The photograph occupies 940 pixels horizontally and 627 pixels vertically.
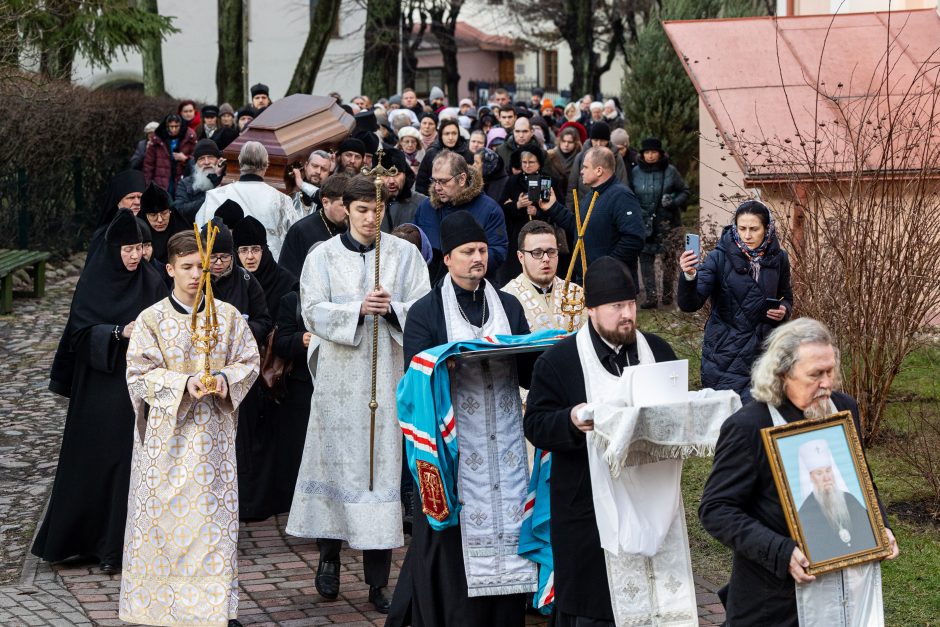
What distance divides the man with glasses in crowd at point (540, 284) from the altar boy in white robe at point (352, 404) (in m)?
0.63

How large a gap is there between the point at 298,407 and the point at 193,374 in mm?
2246

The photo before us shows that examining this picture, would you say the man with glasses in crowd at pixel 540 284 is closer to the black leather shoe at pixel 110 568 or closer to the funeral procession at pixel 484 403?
the funeral procession at pixel 484 403

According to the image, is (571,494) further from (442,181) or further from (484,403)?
(442,181)

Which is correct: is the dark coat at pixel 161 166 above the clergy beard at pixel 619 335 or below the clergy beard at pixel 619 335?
above

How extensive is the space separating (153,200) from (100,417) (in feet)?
5.95

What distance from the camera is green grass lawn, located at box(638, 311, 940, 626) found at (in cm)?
697

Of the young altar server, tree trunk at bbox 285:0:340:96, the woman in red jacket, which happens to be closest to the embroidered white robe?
the young altar server

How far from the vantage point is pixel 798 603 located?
14.4 ft

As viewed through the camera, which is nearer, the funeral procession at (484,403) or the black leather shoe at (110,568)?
the funeral procession at (484,403)

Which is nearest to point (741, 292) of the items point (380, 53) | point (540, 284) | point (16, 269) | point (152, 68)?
point (540, 284)

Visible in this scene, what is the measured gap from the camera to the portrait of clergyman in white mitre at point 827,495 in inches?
171

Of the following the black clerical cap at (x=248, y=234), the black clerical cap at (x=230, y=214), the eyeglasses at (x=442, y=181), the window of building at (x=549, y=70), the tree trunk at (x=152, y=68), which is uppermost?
the window of building at (x=549, y=70)

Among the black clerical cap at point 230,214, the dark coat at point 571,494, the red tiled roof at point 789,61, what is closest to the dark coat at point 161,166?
the red tiled roof at point 789,61

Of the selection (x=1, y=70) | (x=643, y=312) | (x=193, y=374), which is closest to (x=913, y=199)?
(x=193, y=374)
